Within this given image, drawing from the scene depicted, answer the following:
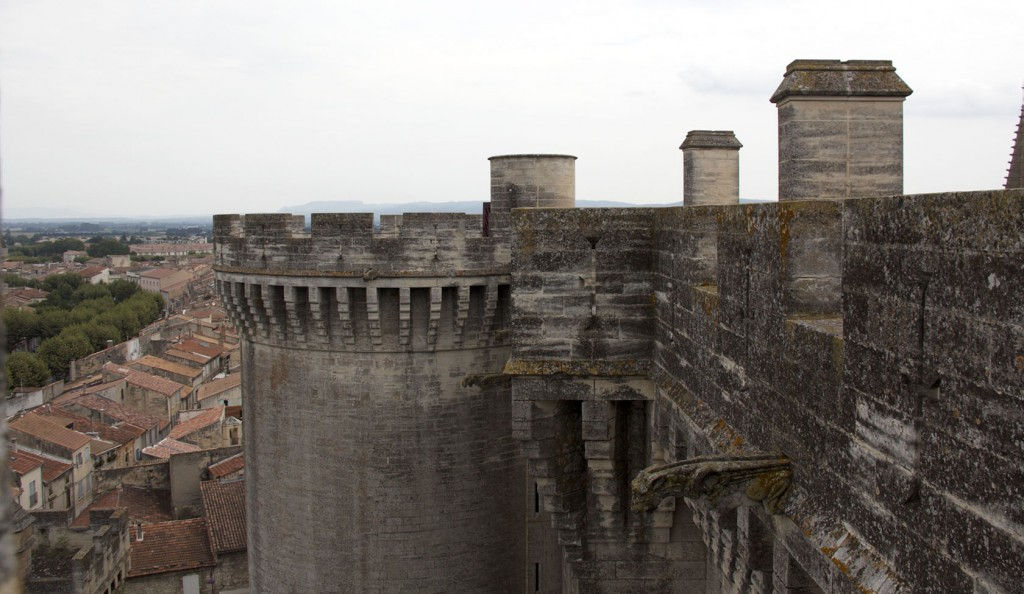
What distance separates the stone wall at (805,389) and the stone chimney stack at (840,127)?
1.46 m

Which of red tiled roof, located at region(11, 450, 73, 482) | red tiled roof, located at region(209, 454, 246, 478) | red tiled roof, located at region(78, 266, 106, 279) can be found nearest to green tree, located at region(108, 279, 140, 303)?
red tiled roof, located at region(78, 266, 106, 279)

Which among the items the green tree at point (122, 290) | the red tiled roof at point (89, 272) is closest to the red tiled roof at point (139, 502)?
the green tree at point (122, 290)

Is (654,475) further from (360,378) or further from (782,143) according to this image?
(360,378)

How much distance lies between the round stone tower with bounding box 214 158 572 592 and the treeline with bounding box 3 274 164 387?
46309 millimetres

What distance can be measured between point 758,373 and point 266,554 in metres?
9.70

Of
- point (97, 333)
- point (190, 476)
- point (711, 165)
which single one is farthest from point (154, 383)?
point (711, 165)

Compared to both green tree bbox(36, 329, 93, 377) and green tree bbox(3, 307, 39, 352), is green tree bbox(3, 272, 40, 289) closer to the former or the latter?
green tree bbox(3, 307, 39, 352)

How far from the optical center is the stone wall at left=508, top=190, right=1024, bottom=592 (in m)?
3.49

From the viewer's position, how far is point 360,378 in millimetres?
12539

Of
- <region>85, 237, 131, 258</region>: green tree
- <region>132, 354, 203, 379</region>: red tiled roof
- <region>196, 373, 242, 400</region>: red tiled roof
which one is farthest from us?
<region>85, 237, 131, 258</region>: green tree

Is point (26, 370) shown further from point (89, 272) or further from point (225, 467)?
point (89, 272)

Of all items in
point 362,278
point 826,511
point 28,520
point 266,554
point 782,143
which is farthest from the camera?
point 28,520

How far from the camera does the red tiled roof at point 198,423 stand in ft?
142

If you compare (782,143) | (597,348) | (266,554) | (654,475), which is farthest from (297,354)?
(654,475)
